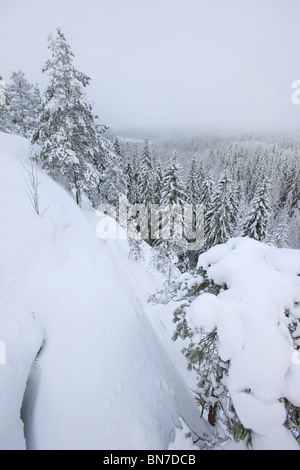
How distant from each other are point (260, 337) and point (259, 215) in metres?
22.3

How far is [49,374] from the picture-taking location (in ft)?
13.0

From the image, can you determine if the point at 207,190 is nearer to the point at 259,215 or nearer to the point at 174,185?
the point at 259,215

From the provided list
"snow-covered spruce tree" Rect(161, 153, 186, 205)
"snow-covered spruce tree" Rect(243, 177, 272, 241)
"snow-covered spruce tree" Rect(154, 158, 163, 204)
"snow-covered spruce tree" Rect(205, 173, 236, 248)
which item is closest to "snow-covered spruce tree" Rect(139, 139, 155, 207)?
"snow-covered spruce tree" Rect(154, 158, 163, 204)

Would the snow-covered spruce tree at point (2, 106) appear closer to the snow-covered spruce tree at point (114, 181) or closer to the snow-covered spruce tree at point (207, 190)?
the snow-covered spruce tree at point (114, 181)

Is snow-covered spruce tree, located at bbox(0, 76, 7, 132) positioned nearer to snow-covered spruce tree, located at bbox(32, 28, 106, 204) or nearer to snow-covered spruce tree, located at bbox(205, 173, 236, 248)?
snow-covered spruce tree, located at bbox(32, 28, 106, 204)

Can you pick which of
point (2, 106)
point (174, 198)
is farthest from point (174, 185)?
point (2, 106)

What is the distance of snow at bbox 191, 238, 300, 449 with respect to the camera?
8.64ft

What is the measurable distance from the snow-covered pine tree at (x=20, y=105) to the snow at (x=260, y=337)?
22.6m

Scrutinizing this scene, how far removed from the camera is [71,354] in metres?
4.38

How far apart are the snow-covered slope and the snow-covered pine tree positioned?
18147 millimetres

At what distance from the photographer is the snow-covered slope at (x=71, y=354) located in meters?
3.46

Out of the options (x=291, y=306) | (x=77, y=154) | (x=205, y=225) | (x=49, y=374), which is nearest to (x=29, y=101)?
(x=77, y=154)
